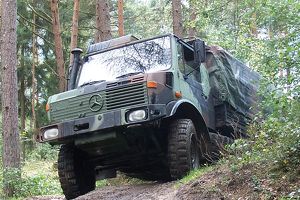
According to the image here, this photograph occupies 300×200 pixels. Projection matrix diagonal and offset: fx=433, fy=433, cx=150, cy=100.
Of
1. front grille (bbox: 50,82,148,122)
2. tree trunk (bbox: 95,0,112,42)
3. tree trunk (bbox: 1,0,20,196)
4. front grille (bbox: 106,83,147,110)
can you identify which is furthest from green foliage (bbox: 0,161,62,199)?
tree trunk (bbox: 95,0,112,42)

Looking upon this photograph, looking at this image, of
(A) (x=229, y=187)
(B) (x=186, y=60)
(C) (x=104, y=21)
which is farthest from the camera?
(C) (x=104, y=21)

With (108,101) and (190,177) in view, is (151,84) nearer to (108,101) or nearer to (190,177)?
(108,101)

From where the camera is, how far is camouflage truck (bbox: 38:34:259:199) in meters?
6.86

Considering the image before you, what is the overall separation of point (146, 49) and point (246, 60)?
6.73 meters

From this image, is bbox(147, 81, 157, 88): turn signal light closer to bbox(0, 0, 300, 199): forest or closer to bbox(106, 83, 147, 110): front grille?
bbox(106, 83, 147, 110): front grille

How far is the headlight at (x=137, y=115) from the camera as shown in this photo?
21.7 feet

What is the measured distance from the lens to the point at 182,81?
311 inches

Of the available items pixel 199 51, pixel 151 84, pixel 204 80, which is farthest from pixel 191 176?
pixel 204 80

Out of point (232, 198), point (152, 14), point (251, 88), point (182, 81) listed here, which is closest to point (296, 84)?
point (232, 198)

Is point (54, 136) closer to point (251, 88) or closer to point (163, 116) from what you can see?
point (163, 116)

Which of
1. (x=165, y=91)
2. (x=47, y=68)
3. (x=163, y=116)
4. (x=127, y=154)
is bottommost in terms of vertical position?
(x=127, y=154)

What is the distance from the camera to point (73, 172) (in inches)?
299

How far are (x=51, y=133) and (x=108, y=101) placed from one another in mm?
1113

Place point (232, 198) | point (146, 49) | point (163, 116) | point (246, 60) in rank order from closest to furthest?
point (232, 198), point (163, 116), point (146, 49), point (246, 60)
